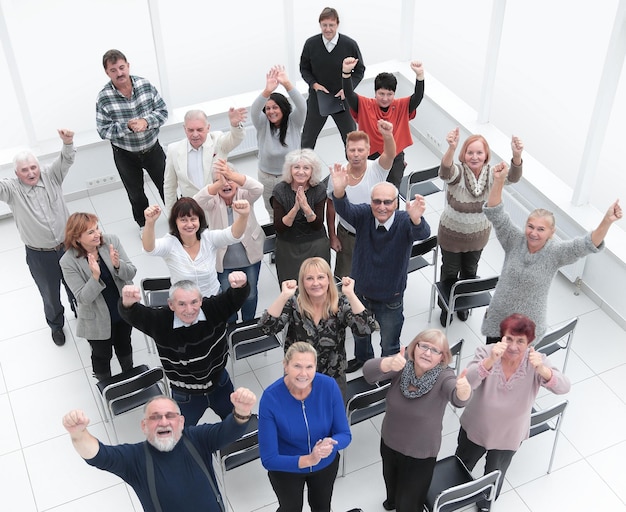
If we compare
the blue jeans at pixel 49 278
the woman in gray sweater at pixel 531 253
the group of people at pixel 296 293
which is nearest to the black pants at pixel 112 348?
the group of people at pixel 296 293

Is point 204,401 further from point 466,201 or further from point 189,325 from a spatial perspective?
point 466,201

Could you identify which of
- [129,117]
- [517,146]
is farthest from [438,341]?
[129,117]

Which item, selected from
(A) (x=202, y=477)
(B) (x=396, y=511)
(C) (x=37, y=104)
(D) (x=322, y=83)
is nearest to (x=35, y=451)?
(A) (x=202, y=477)

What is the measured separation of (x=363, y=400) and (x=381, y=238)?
3.42 feet

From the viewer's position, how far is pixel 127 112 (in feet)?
19.8

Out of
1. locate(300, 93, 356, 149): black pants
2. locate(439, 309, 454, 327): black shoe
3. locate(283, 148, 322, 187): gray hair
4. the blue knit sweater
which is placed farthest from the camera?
locate(300, 93, 356, 149): black pants

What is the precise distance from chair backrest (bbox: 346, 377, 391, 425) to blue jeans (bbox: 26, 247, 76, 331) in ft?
7.25

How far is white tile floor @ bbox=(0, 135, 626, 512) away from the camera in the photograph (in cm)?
468

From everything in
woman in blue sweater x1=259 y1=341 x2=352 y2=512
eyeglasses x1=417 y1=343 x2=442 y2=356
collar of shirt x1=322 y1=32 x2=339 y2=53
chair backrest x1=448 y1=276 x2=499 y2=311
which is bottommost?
chair backrest x1=448 y1=276 x2=499 y2=311

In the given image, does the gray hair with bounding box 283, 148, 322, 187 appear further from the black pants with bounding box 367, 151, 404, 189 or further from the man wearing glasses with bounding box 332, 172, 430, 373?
the black pants with bounding box 367, 151, 404, 189

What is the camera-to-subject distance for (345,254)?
553 cm

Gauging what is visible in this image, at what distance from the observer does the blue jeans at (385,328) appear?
5027 mm

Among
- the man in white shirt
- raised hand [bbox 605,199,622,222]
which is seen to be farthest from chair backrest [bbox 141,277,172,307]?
raised hand [bbox 605,199,622,222]

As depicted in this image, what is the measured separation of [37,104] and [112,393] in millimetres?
5227
